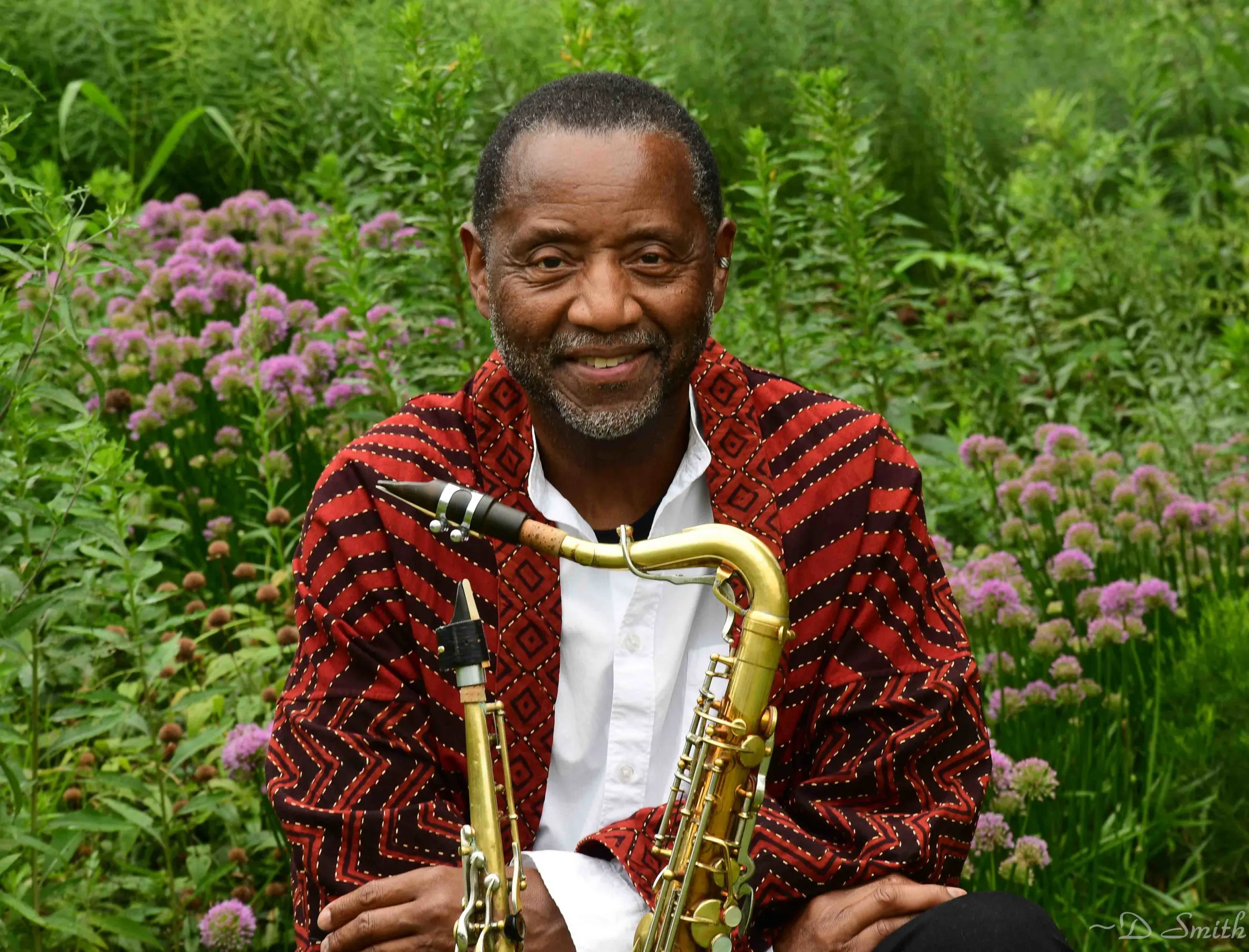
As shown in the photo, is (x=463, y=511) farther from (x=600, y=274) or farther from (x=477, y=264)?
(x=477, y=264)

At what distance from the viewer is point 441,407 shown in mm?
2980

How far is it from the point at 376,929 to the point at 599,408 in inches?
38.3

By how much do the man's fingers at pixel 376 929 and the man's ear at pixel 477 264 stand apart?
1121 mm

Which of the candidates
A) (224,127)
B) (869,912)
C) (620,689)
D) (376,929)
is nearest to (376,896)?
(376,929)

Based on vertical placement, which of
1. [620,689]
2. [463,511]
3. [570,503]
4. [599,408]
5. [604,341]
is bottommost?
[620,689]

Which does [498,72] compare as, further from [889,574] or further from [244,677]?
[889,574]

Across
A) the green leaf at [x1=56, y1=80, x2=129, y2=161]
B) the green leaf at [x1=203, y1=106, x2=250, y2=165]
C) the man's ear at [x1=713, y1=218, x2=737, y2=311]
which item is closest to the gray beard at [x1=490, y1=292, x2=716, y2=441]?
the man's ear at [x1=713, y1=218, x2=737, y2=311]

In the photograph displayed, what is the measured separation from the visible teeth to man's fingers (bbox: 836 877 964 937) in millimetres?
1016

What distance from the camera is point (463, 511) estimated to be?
237cm

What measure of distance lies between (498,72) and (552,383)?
3.95 meters

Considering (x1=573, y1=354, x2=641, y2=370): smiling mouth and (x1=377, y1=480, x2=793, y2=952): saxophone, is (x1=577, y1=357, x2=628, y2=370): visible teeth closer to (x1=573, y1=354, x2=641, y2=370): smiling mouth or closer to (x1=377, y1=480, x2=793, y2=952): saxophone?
(x1=573, y1=354, x2=641, y2=370): smiling mouth

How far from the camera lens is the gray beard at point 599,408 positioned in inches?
108

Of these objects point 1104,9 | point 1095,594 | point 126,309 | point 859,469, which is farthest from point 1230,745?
point 1104,9

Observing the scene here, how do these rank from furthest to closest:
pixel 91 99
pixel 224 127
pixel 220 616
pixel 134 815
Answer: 1. pixel 224 127
2. pixel 91 99
3. pixel 220 616
4. pixel 134 815
